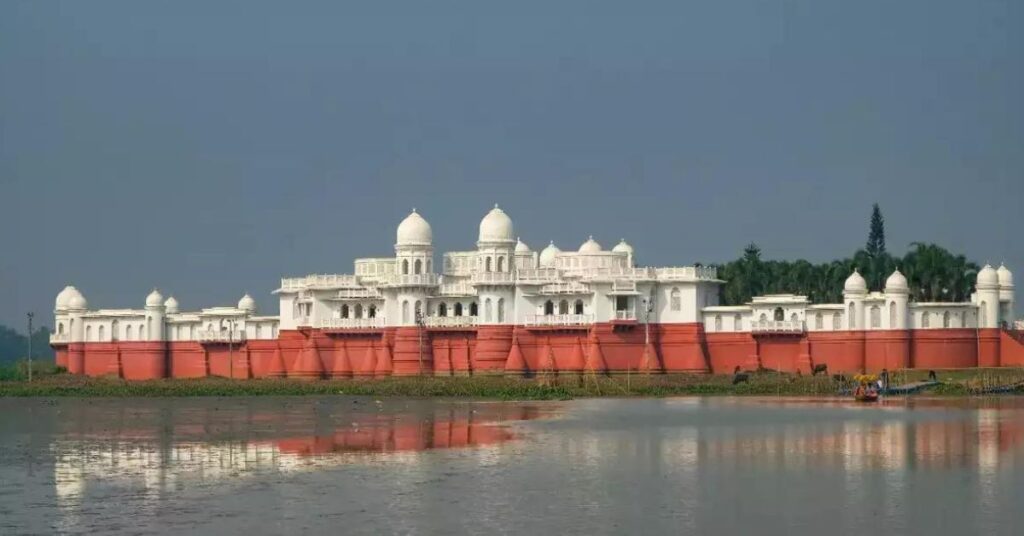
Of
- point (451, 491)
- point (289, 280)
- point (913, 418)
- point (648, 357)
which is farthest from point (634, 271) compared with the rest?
point (451, 491)

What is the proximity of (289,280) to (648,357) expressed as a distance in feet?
76.2

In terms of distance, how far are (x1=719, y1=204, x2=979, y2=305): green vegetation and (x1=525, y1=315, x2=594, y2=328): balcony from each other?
531 inches

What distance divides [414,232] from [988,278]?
30226 mm

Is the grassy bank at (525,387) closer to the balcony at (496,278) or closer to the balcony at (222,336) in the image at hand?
the balcony at (496,278)

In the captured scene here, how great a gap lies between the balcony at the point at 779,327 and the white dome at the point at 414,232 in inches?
742

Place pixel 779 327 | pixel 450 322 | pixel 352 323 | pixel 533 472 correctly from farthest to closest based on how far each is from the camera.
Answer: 1. pixel 352 323
2. pixel 450 322
3. pixel 779 327
4. pixel 533 472

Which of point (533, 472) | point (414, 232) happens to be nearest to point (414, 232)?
point (414, 232)

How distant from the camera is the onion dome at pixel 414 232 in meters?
91.8

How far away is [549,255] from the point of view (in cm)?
9500

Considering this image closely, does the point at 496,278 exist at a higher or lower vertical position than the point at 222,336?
higher

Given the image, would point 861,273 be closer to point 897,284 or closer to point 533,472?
point 897,284

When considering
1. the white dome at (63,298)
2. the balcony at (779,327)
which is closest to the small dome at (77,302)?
the white dome at (63,298)

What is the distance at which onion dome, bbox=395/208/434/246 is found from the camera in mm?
91750

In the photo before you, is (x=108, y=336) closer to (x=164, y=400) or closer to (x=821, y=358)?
(x=164, y=400)
